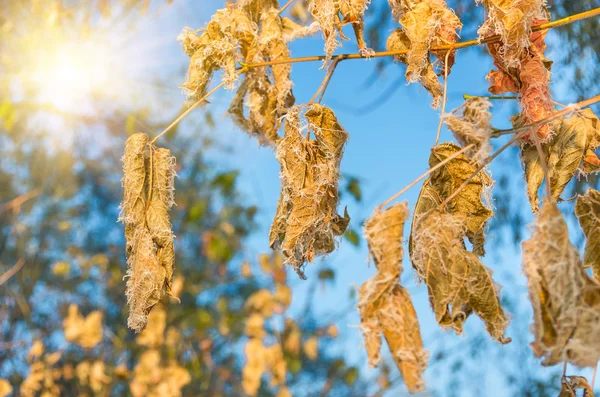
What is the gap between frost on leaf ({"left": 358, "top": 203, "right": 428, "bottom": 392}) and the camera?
0.42 metres

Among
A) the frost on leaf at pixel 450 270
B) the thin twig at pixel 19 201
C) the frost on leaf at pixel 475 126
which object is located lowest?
the frost on leaf at pixel 450 270

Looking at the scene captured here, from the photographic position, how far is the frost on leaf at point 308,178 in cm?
54

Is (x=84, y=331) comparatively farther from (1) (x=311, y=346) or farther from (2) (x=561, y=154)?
(2) (x=561, y=154)

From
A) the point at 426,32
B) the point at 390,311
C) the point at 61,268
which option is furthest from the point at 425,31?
the point at 61,268

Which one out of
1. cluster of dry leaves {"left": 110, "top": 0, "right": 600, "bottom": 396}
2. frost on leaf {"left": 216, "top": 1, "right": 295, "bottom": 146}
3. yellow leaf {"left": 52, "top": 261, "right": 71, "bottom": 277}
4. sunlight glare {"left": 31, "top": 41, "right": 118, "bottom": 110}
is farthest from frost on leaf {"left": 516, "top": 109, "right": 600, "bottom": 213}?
yellow leaf {"left": 52, "top": 261, "right": 71, "bottom": 277}

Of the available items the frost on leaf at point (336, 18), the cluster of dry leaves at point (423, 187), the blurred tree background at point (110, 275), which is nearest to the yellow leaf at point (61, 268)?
the blurred tree background at point (110, 275)

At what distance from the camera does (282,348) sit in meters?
2.78

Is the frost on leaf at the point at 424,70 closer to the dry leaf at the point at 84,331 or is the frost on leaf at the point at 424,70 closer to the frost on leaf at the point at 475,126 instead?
the frost on leaf at the point at 475,126

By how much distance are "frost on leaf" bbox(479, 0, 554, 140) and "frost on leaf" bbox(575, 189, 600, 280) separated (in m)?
0.07

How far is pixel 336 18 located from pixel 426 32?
10 centimetres

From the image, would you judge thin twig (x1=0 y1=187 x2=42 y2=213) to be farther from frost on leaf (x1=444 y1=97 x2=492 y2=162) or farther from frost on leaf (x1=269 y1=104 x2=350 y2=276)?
frost on leaf (x1=444 y1=97 x2=492 y2=162)

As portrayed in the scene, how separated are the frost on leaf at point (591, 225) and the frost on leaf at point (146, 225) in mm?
362

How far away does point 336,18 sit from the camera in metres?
0.62

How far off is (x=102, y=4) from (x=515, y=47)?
112cm
